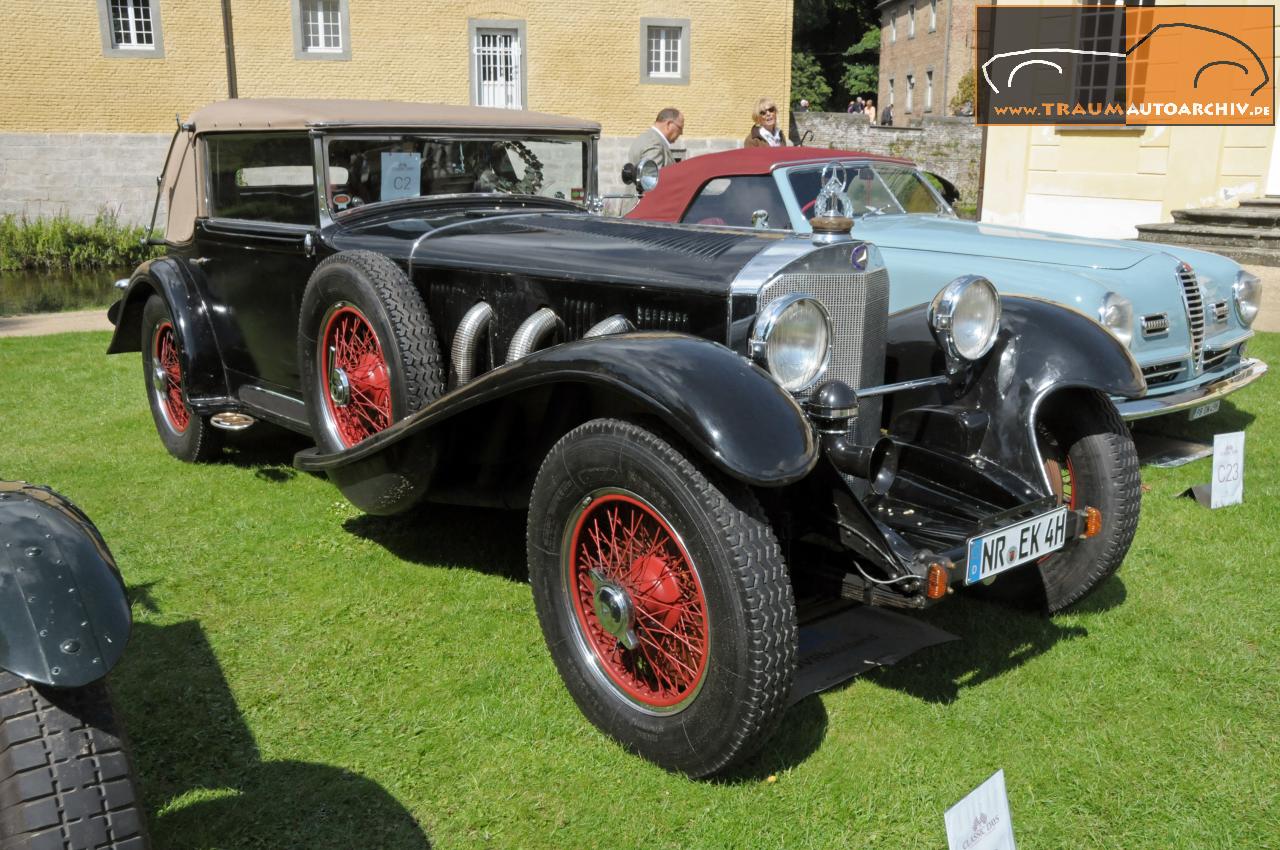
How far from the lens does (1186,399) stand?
540 cm

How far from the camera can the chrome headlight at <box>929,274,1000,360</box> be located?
3.39 metres

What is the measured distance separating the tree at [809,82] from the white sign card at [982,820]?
43677 millimetres

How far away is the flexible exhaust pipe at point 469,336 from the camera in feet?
12.2

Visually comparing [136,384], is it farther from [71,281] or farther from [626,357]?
[71,281]

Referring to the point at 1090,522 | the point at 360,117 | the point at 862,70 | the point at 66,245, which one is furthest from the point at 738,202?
the point at 862,70

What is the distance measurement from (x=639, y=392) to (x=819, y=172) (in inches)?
180

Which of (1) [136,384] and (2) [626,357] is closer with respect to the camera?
(2) [626,357]

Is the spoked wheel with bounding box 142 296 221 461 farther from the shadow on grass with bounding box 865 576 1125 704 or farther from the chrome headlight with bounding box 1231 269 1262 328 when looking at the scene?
the chrome headlight with bounding box 1231 269 1262 328

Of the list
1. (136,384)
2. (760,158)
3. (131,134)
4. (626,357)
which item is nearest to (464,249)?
(626,357)

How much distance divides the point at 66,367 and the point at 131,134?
1325cm

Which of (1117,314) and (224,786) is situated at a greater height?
(1117,314)

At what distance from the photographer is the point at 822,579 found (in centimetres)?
288

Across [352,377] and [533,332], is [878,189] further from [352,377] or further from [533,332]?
[352,377]

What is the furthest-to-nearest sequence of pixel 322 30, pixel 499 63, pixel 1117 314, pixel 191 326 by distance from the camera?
pixel 499 63
pixel 322 30
pixel 1117 314
pixel 191 326
